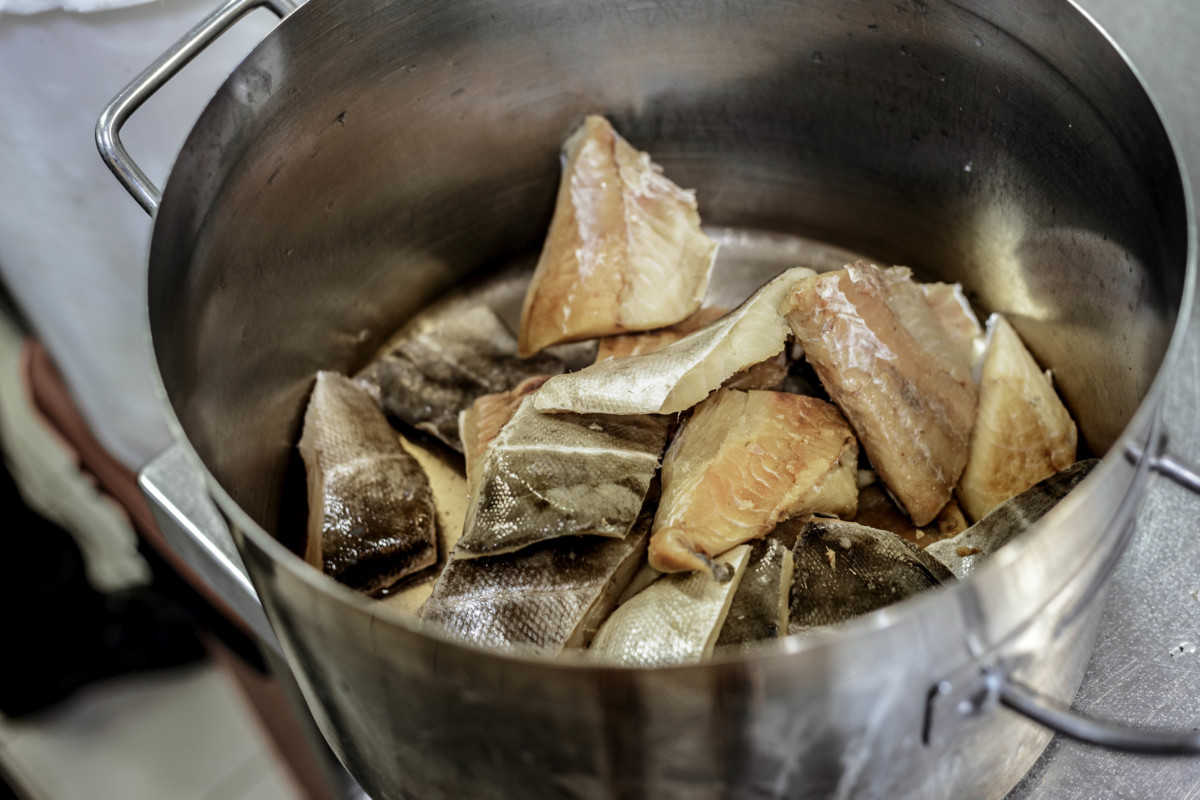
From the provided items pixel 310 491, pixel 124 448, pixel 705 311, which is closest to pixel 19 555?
pixel 124 448

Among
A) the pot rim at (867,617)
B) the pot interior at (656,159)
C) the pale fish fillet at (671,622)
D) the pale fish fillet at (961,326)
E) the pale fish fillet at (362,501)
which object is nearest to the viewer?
the pot rim at (867,617)

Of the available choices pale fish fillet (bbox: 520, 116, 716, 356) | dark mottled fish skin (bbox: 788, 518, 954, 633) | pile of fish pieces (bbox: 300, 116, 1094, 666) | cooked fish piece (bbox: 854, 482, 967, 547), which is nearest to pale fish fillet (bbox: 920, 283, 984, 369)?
pile of fish pieces (bbox: 300, 116, 1094, 666)

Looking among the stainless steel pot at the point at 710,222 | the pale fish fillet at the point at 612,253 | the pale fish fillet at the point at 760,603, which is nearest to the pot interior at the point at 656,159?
the stainless steel pot at the point at 710,222

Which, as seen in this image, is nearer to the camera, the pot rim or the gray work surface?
the pot rim

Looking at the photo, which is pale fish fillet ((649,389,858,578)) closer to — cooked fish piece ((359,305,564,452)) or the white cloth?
cooked fish piece ((359,305,564,452))

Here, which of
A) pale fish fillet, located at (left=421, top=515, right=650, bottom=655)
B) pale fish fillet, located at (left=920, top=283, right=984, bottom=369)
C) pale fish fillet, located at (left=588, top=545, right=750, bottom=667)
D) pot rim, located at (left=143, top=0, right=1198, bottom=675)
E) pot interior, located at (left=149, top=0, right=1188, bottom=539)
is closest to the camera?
pot rim, located at (left=143, top=0, right=1198, bottom=675)

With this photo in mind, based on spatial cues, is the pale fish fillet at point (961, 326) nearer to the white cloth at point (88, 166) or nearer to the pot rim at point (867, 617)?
the pot rim at point (867, 617)

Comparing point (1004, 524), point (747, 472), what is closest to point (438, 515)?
point (747, 472)
